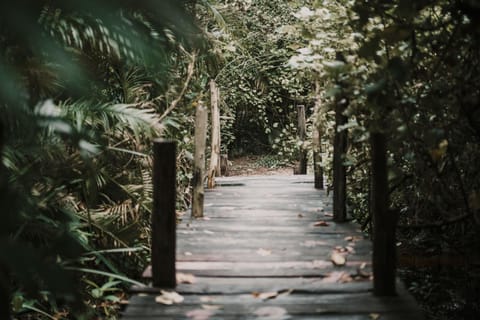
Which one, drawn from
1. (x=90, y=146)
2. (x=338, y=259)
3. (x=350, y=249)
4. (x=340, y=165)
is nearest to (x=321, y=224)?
(x=340, y=165)

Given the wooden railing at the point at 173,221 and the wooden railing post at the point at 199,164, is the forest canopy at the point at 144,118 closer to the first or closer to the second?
the wooden railing at the point at 173,221

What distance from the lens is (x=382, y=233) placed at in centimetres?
348

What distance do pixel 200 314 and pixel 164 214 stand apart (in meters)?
0.65

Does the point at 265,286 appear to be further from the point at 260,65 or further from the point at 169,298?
the point at 260,65

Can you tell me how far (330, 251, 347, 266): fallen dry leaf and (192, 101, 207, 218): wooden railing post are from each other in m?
1.67

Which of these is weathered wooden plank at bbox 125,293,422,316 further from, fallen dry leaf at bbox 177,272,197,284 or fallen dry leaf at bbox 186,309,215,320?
fallen dry leaf at bbox 177,272,197,284

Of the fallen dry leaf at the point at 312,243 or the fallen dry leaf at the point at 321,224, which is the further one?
the fallen dry leaf at the point at 321,224

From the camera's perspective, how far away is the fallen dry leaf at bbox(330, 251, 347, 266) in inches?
159

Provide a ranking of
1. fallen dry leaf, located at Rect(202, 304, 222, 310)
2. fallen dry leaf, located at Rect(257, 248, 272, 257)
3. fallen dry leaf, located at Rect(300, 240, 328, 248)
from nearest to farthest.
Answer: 1. fallen dry leaf, located at Rect(202, 304, 222, 310)
2. fallen dry leaf, located at Rect(257, 248, 272, 257)
3. fallen dry leaf, located at Rect(300, 240, 328, 248)

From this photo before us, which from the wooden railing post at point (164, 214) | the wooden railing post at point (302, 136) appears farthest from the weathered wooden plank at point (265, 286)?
the wooden railing post at point (302, 136)

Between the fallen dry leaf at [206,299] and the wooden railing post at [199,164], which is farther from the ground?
the wooden railing post at [199,164]

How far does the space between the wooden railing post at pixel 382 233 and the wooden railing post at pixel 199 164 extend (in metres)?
2.29

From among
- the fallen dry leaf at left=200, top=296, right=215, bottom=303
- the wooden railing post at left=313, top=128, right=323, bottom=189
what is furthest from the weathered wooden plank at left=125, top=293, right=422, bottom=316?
the wooden railing post at left=313, top=128, right=323, bottom=189

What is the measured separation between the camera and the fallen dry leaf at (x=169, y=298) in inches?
135
